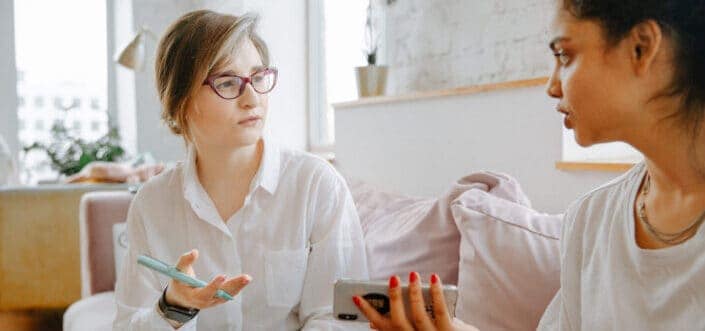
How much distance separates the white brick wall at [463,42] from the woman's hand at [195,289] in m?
1.37

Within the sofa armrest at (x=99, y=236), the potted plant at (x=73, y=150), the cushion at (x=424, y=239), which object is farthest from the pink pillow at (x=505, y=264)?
the potted plant at (x=73, y=150)

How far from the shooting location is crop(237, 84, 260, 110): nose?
4.48ft

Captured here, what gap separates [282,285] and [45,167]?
4979 mm

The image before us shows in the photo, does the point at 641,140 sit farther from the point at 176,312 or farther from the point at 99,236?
the point at 99,236

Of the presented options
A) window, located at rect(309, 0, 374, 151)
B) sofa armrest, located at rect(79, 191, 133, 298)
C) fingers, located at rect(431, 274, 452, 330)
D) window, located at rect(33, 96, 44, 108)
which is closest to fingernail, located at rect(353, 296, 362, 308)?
fingers, located at rect(431, 274, 452, 330)

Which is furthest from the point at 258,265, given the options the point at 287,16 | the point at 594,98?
the point at 287,16

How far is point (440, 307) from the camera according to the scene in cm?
86

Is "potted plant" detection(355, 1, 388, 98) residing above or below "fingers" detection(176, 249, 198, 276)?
above

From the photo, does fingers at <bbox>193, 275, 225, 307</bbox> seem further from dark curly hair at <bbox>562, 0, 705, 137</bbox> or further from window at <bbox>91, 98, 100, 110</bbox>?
window at <bbox>91, 98, 100, 110</bbox>

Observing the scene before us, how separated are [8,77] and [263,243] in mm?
5078

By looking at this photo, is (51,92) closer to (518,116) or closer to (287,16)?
(287,16)

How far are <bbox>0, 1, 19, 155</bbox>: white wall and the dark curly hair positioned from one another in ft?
19.0

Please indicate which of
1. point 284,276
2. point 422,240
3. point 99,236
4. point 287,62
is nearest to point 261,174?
point 284,276

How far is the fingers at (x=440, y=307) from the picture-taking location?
853 mm
